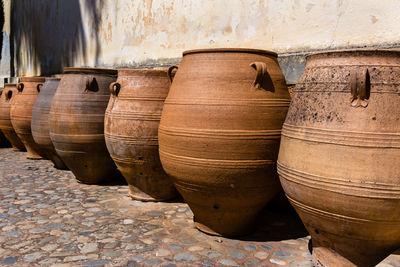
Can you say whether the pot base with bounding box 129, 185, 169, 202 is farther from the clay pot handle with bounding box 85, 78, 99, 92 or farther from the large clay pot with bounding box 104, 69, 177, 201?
the clay pot handle with bounding box 85, 78, 99, 92

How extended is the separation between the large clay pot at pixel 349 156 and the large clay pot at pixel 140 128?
173cm

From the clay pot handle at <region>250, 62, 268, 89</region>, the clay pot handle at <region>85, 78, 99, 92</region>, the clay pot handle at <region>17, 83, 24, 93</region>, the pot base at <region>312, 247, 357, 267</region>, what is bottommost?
the pot base at <region>312, 247, 357, 267</region>

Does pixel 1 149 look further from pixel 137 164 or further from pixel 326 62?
pixel 326 62

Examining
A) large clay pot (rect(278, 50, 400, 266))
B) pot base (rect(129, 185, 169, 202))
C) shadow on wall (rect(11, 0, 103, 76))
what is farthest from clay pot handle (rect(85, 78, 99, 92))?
shadow on wall (rect(11, 0, 103, 76))

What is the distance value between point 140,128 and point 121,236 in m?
1.11

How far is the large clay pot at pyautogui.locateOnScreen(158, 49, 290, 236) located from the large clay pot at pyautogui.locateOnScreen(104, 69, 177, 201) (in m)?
0.81

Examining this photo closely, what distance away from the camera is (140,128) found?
12.3 feet

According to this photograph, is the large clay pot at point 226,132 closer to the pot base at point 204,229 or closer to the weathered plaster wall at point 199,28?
the pot base at point 204,229

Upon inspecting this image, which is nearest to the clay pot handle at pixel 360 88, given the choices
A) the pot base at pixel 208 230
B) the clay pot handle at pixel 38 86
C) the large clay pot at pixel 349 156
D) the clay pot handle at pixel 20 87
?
the large clay pot at pixel 349 156

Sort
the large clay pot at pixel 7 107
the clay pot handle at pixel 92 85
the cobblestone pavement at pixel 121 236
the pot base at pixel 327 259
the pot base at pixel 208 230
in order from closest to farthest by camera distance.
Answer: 1. the pot base at pixel 327 259
2. the cobblestone pavement at pixel 121 236
3. the pot base at pixel 208 230
4. the clay pot handle at pixel 92 85
5. the large clay pot at pixel 7 107

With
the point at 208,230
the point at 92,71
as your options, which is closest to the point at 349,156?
the point at 208,230

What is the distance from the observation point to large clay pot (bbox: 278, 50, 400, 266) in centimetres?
201

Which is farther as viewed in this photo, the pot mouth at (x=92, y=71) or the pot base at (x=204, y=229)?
the pot mouth at (x=92, y=71)

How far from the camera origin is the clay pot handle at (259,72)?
9.04 feet
